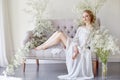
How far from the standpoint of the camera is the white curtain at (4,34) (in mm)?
5379

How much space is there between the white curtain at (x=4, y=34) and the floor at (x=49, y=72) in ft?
1.07

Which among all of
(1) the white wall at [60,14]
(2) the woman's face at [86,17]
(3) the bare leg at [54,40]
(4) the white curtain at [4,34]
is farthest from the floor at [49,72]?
(2) the woman's face at [86,17]

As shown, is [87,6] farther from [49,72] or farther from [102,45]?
[49,72]

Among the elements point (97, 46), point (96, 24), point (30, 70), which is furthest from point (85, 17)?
point (30, 70)

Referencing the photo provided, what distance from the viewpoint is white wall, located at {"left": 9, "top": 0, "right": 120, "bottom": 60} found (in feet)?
18.8

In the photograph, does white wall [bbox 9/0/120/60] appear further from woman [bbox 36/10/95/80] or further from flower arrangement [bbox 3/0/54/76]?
woman [bbox 36/10/95/80]

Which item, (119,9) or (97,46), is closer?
(97,46)

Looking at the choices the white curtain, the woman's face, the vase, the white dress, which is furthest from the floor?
the woman's face

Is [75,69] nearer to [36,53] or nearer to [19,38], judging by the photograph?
[36,53]

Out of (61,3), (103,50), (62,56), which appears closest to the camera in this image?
(103,50)

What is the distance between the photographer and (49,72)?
5047mm

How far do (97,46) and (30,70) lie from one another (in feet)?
4.82

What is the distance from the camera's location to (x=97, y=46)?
4.44 metres

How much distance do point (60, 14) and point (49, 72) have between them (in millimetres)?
1343
